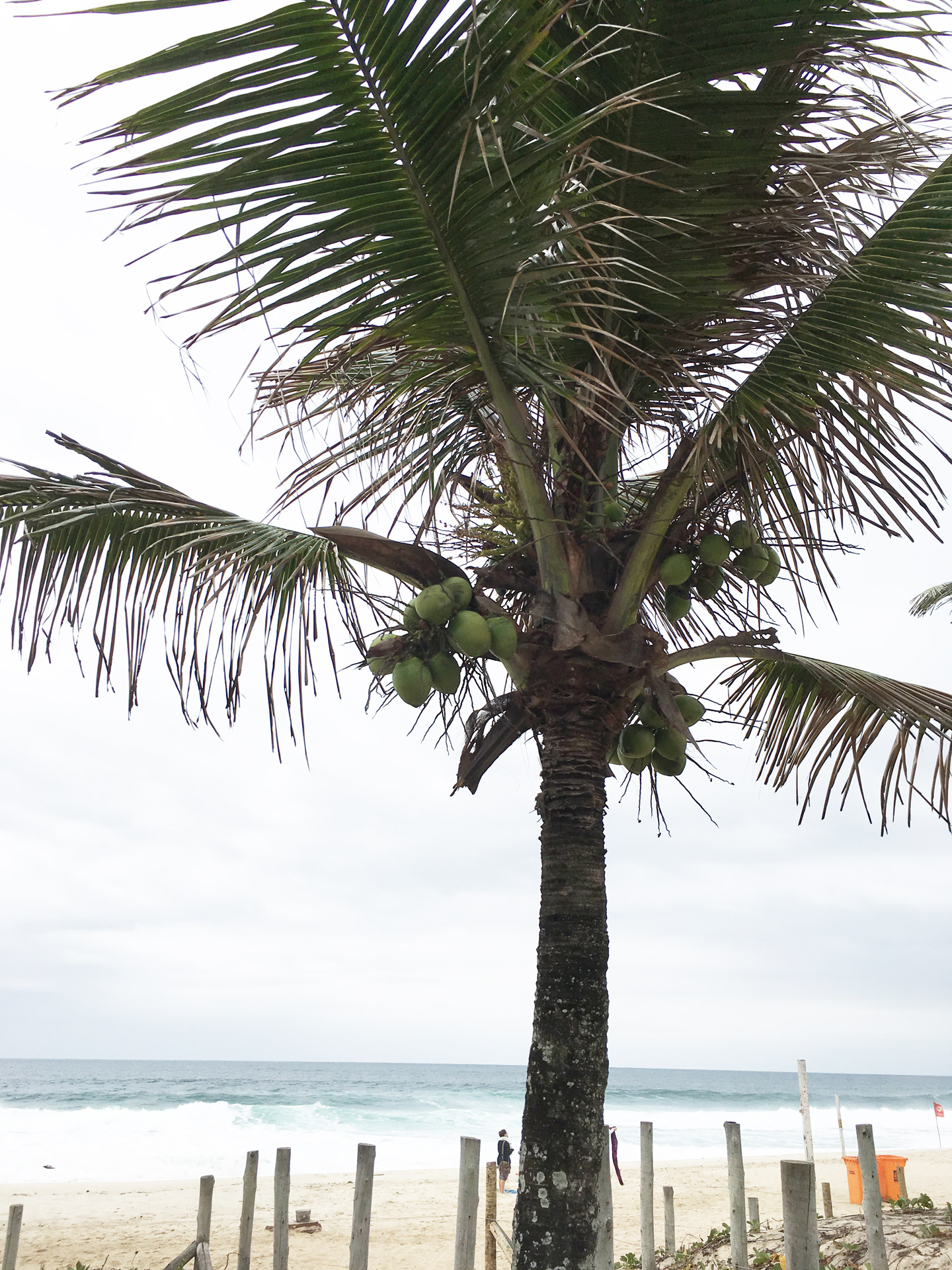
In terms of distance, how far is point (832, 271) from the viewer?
113 inches

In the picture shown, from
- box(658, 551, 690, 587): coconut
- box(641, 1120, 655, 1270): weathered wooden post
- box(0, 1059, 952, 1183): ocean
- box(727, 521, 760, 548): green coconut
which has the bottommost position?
box(0, 1059, 952, 1183): ocean

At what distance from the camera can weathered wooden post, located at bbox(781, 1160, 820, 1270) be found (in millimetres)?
3365

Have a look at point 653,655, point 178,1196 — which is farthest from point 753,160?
point 178,1196

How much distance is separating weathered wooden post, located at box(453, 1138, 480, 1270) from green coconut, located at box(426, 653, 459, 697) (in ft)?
11.3

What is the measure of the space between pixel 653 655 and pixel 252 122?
6.07 ft

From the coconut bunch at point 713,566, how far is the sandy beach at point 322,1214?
10.5 m

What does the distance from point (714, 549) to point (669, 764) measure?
77 cm

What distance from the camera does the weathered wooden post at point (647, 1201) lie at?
7.96 m

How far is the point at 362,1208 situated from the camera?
6.12 meters

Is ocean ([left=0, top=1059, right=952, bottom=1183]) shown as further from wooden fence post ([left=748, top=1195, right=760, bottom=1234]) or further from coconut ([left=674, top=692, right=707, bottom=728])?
coconut ([left=674, top=692, right=707, bottom=728])

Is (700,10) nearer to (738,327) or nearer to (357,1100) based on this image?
(738,327)

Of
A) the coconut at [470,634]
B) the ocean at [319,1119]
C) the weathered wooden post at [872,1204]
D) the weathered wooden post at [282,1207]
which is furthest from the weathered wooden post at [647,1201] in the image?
the ocean at [319,1119]

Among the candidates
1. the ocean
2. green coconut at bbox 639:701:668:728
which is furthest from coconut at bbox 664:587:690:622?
the ocean

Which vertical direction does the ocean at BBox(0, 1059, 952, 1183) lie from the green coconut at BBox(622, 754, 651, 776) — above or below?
below
